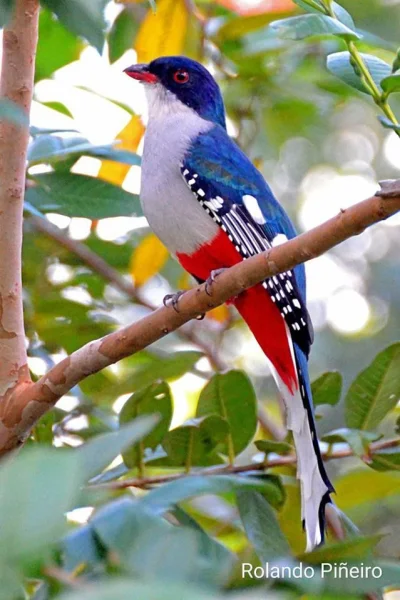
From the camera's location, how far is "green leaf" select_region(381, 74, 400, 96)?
154 centimetres

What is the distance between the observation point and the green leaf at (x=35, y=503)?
27.8 inches

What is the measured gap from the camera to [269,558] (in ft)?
5.71

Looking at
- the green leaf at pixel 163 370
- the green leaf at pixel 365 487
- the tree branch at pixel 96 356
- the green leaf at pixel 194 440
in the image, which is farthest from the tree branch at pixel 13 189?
the green leaf at pixel 365 487

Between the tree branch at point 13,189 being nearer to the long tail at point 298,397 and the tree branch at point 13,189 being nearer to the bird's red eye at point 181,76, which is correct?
the long tail at point 298,397

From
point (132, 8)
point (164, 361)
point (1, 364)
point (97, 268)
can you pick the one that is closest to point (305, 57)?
point (132, 8)

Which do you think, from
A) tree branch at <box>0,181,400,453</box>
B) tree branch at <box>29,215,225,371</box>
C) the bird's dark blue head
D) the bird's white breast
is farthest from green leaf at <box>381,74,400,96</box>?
the bird's dark blue head

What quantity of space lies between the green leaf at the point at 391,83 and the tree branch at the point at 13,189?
719mm

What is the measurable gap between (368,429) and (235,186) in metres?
1.03

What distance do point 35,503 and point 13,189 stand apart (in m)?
1.36

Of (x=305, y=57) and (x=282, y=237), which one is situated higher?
(x=305, y=57)

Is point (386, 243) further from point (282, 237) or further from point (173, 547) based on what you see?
point (173, 547)

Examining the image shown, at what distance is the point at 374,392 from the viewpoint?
2.27 m

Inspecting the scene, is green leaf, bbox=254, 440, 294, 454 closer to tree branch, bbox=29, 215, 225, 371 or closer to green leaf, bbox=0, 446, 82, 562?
tree branch, bbox=29, 215, 225, 371

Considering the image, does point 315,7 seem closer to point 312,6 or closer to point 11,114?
point 312,6
